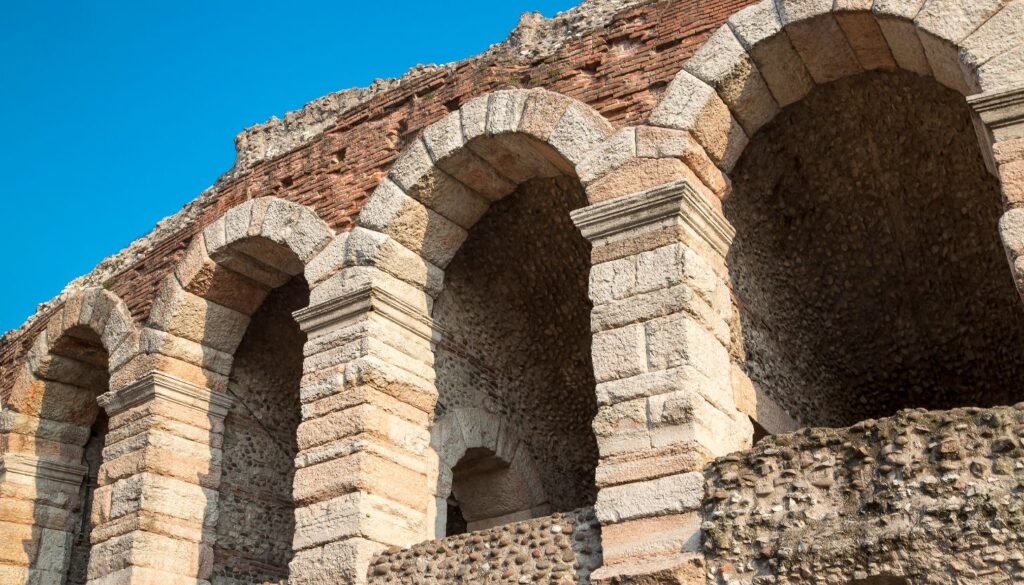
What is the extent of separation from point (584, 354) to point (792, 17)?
3.58 meters

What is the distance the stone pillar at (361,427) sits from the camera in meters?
6.94

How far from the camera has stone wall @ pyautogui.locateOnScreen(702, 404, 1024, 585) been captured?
4.95m

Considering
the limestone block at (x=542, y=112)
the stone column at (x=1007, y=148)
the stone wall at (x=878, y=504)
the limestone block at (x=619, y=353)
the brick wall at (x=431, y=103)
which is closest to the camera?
the stone wall at (x=878, y=504)

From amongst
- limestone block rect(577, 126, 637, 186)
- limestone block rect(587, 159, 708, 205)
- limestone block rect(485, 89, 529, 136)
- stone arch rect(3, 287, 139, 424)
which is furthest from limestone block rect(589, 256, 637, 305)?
stone arch rect(3, 287, 139, 424)

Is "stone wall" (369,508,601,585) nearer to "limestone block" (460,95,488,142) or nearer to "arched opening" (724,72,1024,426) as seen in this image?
"arched opening" (724,72,1024,426)

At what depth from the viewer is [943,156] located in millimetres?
7828

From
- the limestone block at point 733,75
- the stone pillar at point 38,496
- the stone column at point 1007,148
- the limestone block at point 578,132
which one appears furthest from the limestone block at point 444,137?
the stone pillar at point 38,496

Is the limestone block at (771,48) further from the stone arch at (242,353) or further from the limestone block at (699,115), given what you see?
the stone arch at (242,353)

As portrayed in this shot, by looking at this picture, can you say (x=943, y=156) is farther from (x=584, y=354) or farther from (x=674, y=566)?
(x=674, y=566)

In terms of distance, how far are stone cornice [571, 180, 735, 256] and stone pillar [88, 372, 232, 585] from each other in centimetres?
389

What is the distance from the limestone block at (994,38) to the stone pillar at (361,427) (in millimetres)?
3806

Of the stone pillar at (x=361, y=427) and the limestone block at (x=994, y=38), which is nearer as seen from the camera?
the limestone block at (x=994, y=38)

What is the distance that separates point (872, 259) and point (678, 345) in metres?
2.99

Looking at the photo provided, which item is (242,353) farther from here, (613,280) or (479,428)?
(613,280)
